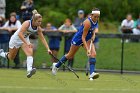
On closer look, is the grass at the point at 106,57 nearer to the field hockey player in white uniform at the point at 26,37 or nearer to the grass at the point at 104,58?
the grass at the point at 104,58

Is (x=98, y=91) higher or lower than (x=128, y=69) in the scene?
higher

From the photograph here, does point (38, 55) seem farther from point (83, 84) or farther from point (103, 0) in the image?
point (103, 0)

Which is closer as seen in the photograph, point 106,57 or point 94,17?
point 94,17

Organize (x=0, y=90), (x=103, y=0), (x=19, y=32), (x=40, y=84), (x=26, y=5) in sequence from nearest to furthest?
(x=0, y=90), (x=40, y=84), (x=19, y=32), (x=26, y=5), (x=103, y=0)

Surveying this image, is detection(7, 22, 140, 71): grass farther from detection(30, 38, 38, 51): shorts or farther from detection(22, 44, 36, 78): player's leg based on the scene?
detection(22, 44, 36, 78): player's leg

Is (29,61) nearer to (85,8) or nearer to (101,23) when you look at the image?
(85,8)

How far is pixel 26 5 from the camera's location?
993 inches

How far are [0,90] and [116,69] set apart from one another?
1109cm

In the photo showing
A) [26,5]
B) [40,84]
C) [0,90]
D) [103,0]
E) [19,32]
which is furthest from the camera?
[103,0]

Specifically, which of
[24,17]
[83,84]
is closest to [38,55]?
[24,17]

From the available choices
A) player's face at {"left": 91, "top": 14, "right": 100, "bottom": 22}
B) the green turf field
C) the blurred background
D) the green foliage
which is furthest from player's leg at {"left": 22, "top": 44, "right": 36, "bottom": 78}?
the green foliage

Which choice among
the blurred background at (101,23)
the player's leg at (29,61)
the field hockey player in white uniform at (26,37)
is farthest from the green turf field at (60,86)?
the blurred background at (101,23)

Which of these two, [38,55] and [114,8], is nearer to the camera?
[38,55]

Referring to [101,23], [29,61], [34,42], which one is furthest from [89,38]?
[101,23]
